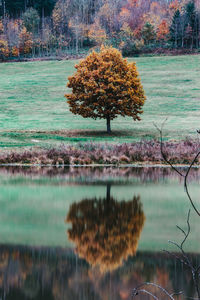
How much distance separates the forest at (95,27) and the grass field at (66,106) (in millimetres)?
15726

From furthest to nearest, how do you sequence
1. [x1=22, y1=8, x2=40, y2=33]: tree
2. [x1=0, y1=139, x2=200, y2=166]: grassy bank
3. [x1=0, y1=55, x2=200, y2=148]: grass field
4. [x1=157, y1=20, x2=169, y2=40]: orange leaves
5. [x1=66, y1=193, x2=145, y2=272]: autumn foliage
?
[x1=22, y1=8, x2=40, y2=33]: tree < [x1=157, y1=20, x2=169, y2=40]: orange leaves < [x1=0, y1=55, x2=200, y2=148]: grass field < [x1=0, y1=139, x2=200, y2=166]: grassy bank < [x1=66, y1=193, x2=145, y2=272]: autumn foliage

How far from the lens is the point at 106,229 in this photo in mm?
13469

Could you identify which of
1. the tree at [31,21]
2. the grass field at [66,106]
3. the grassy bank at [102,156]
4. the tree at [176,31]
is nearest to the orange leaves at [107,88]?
the grass field at [66,106]

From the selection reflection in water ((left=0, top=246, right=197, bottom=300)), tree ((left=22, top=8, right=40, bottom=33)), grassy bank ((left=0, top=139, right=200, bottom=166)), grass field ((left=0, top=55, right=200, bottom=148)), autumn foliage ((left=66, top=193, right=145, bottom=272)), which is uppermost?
reflection in water ((left=0, top=246, right=197, bottom=300))

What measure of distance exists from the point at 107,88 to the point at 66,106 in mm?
18930

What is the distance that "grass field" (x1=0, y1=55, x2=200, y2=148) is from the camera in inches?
1928

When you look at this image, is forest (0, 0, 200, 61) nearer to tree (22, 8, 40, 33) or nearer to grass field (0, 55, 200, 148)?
tree (22, 8, 40, 33)

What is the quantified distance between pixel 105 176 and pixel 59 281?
17924 millimetres

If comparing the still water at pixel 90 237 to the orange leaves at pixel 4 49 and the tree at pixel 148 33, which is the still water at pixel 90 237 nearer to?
the tree at pixel 148 33

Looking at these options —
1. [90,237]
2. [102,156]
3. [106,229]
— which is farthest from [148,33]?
[90,237]

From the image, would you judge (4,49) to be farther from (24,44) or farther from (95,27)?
(95,27)

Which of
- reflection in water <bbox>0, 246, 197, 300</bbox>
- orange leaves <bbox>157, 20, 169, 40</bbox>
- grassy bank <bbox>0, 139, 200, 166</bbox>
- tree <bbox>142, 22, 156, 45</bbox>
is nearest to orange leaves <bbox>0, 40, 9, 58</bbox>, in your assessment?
tree <bbox>142, 22, 156, 45</bbox>

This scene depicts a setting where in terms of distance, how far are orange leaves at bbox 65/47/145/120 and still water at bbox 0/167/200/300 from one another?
2442cm

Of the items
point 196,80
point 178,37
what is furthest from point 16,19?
point 196,80
